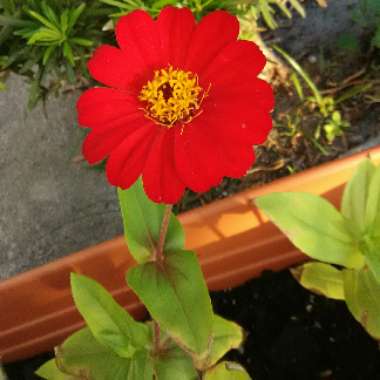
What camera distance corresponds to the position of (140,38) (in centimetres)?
61

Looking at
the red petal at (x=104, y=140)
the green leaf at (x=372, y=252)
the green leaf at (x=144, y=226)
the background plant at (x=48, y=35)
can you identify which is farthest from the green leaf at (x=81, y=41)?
the green leaf at (x=372, y=252)

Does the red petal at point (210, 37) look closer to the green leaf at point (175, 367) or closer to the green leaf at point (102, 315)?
the green leaf at point (102, 315)

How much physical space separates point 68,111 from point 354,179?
640 mm

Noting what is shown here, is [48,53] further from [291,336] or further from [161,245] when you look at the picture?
[291,336]

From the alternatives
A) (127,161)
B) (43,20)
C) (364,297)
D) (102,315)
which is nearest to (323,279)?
(364,297)

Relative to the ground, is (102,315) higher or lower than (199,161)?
lower

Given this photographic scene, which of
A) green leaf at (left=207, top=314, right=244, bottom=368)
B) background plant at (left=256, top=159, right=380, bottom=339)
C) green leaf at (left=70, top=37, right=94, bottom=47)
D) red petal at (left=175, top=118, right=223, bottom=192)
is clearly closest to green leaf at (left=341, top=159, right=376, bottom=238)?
background plant at (left=256, top=159, right=380, bottom=339)

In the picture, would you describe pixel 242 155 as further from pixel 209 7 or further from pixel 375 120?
pixel 375 120

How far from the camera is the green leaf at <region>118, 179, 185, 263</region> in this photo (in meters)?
0.77

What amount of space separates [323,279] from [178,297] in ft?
0.91

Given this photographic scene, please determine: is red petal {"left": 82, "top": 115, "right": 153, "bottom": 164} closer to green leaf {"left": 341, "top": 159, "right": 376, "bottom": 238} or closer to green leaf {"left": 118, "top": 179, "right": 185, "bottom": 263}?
green leaf {"left": 118, "top": 179, "right": 185, "bottom": 263}

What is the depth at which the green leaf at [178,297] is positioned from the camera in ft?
2.25

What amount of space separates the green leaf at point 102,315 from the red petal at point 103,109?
23 cm

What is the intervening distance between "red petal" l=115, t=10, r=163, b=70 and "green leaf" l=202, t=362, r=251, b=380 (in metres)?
0.40
